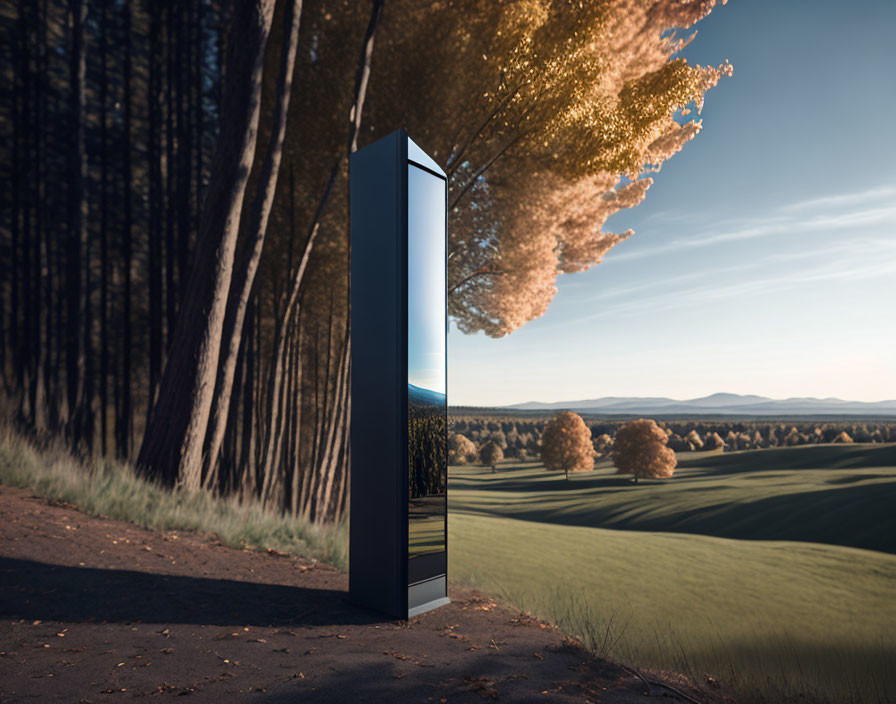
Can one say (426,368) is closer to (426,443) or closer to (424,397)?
(424,397)

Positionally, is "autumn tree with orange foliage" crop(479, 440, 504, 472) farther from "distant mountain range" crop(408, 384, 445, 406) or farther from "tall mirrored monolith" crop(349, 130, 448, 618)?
"distant mountain range" crop(408, 384, 445, 406)

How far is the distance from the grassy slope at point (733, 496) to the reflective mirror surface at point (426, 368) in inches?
225

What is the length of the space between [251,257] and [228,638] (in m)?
4.37

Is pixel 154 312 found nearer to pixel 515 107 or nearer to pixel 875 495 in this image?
pixel 515 107

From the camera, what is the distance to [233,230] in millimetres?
5848

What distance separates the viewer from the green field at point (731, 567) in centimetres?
369

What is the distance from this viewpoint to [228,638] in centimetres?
270

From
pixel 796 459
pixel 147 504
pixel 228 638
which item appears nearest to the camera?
pixel 228 638

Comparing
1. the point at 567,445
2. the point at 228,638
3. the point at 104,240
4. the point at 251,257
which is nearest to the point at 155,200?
the point at 104,240

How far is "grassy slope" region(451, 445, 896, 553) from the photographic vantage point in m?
7.11

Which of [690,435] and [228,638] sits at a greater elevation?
[690,435]

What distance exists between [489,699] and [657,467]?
34.3 ft

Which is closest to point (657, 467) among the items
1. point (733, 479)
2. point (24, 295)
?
point (733, 479)

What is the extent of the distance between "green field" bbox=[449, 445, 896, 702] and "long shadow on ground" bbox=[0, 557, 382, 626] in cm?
153
